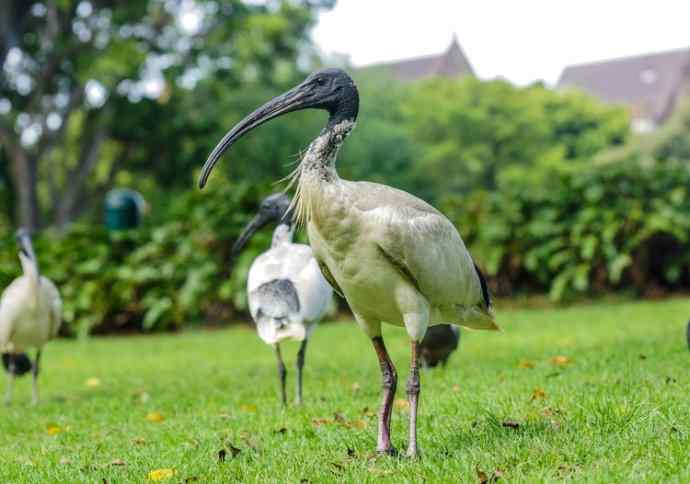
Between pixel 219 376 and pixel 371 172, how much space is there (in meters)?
33.4

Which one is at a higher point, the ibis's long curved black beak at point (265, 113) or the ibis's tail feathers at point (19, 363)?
the ibis's long curved black beak at point (265, 113)

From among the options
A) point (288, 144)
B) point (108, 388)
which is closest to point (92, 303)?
point (108, 388)

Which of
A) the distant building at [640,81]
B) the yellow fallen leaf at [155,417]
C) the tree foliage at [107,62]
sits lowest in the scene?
the yellow fallen leaf at [155,417]

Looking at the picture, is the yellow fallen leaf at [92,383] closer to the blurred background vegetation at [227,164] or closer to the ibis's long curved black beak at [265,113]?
the blurred background vegetation at [227,164]

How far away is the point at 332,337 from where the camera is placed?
12422 millimetres

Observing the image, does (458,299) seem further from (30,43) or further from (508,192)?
(30,43)

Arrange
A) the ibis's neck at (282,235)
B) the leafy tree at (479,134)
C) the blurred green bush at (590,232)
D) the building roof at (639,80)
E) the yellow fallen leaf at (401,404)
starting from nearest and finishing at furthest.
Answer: the yellow fallen leaf at (401,404)
the ibis's neck at (282,235)
the blurred green bush at (590,232)
the leafy tree at (479,134)
the building roof at (639,80)

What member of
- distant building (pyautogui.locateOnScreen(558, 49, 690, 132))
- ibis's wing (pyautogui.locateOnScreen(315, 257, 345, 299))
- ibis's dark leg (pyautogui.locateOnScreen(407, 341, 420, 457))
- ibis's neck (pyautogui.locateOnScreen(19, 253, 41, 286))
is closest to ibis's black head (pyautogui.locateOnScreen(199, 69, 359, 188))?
ibis's wing (pyautogui.locateOnScreen(315, 257, 345, 299))

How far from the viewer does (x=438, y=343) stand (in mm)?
7348

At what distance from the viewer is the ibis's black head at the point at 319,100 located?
13.3 feet

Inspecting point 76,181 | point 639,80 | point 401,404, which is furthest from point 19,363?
point 639,80

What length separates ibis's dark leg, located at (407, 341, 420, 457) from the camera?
3982 mm

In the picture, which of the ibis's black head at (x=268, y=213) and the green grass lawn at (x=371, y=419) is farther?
the ibis's black head at (x=268, y=213)

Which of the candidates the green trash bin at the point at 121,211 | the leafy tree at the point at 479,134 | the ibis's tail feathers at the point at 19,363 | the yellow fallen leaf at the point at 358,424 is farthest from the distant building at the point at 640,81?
the yellow fallen leaf at the point at 358,424
